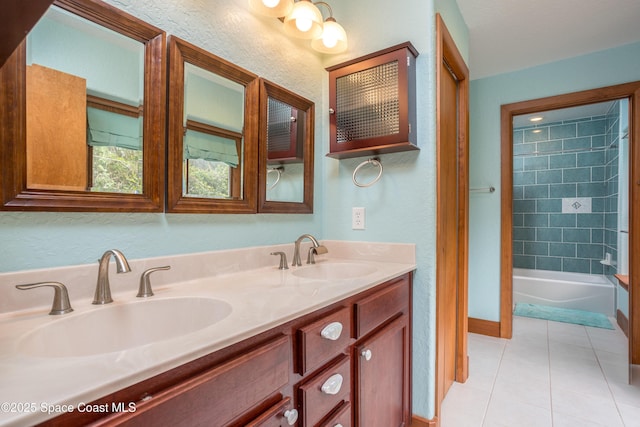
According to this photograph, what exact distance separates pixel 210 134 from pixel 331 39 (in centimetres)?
86

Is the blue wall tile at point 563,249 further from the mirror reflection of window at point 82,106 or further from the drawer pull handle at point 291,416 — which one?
the mirror reflection of window at point 82,106

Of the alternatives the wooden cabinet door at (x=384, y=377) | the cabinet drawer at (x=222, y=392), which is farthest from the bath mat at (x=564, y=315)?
the cabinet drawer at (x=222, y=392)

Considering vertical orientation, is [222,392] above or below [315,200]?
below

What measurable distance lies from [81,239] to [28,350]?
35 centimetres

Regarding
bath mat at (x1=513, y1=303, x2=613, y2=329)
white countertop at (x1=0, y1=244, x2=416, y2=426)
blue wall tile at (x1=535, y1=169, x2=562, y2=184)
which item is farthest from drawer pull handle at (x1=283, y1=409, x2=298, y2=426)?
blue wall tile at (x1=535, y1=169, x2=562, y2=184)

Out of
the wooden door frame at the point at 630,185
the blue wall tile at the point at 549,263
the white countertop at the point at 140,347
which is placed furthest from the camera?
the blue wall tile at the point at 549,263

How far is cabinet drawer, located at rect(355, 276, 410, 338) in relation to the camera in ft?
3.55

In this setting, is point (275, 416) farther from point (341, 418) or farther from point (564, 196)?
point (564, 196)

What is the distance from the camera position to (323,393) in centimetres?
89

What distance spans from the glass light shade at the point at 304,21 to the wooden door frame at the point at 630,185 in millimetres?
1989

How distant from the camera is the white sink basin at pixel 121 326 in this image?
680 mm

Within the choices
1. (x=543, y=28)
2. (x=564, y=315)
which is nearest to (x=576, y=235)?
(x=564, y=315)

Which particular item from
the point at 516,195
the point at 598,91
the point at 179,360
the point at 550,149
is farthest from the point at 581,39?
the point at 179,360

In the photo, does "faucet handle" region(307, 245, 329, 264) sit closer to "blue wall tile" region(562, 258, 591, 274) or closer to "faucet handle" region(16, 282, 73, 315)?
"faucet handle" region(16, 282, 73, 315)
